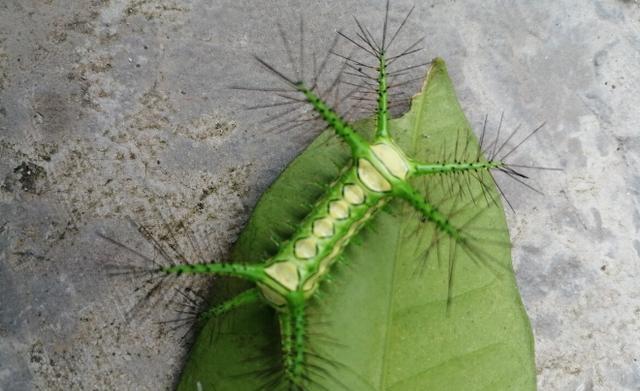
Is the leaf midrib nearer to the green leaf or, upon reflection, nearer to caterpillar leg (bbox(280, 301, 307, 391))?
the green leaf

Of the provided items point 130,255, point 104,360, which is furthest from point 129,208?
point 104,360

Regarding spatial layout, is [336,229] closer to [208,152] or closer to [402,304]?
[402,304]

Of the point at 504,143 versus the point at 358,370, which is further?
the point at 504,143

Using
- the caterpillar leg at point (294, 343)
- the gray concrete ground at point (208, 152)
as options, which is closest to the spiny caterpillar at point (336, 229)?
the caterpillar leg at point (294, 343)

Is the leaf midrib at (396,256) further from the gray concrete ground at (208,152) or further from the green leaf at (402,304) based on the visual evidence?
the gray concrete ground at (208,152)

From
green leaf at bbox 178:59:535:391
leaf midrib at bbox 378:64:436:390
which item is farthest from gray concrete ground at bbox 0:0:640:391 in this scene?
leaf midrib at bbox 378:64:436:390

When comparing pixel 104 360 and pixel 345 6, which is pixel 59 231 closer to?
pixel 104 360

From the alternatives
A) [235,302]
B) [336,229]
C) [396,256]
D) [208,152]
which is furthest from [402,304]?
[208,152]
